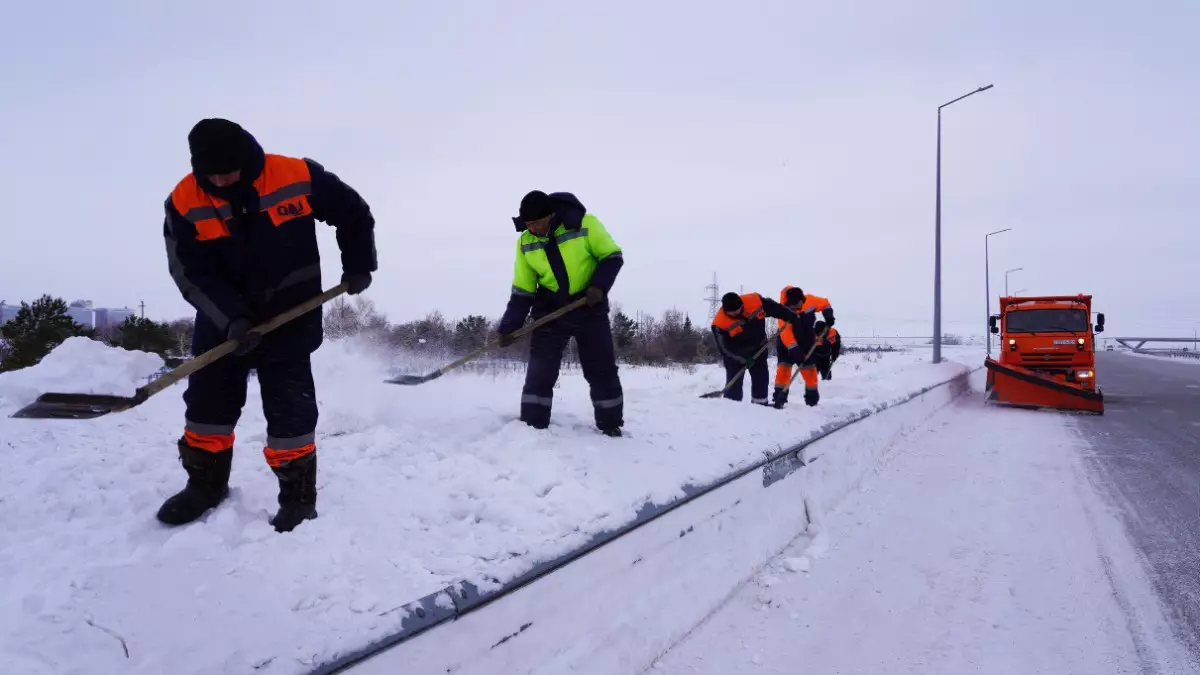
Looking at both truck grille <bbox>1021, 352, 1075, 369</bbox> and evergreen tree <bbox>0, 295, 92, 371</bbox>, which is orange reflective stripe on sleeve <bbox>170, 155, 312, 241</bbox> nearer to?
evergreen tree <bbox>0, 295, 92, 371</bbox>

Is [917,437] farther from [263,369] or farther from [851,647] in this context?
[263,369]

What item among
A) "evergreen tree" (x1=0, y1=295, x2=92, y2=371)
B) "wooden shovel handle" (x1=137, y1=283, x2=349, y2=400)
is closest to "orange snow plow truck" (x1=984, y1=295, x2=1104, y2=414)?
"wooden shovel handle" (x1=137, y1=283, x2=349, y2=400)

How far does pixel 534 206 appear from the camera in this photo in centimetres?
416

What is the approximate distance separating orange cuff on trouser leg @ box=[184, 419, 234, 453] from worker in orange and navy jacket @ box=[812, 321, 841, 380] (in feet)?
29.6

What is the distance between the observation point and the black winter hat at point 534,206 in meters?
4.16

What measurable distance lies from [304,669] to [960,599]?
285 cm

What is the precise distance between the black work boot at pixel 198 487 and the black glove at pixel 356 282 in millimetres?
768

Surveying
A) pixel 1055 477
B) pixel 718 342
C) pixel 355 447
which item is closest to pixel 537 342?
pixel 355 447

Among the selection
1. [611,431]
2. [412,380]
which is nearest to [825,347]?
[611,431]

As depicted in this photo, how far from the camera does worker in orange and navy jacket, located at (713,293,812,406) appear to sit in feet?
25.0

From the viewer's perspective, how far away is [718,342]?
316 inches

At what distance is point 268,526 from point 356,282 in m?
1.03

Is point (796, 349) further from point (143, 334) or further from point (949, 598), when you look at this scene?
point (143, 334)

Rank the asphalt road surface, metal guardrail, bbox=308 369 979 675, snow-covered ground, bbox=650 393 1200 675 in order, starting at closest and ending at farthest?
metal guardrail, bbox=308 369 979 675 → snow-covered ground, bbox=650 393 1200 675 → the asphalt road surface
